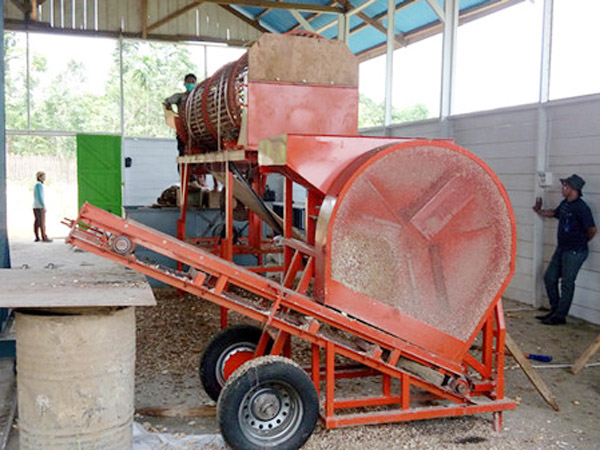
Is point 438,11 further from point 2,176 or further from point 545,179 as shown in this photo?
point 2,176

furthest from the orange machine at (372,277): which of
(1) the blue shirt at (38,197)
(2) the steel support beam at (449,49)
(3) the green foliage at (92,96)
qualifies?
(3) the green foliage at (92,96)

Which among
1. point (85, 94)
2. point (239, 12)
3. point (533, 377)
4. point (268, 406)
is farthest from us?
point (239, 12)

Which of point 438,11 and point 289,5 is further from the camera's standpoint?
point 289,5

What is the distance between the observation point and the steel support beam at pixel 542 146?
845 cm

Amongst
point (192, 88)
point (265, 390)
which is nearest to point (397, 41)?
point (192, 88)

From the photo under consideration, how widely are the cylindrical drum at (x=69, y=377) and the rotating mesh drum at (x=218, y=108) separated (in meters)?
3.63

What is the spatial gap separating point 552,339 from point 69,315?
18.6 ft

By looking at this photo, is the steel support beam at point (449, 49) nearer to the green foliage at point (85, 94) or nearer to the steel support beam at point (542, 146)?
the steel support beam at point (542, 146)

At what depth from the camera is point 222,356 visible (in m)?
4.81

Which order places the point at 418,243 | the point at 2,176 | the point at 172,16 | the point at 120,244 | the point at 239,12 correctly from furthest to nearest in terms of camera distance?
the point at 239,12 → the point at 172,16 → the point at 2,176 → the point at 418,243 → the point at 120,244

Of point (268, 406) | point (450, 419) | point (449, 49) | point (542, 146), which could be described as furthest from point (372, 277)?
point (449, 49)

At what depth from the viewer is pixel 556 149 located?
8367 millimetres

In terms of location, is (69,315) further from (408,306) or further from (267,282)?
(408,306)

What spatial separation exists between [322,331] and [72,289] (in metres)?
1.65
